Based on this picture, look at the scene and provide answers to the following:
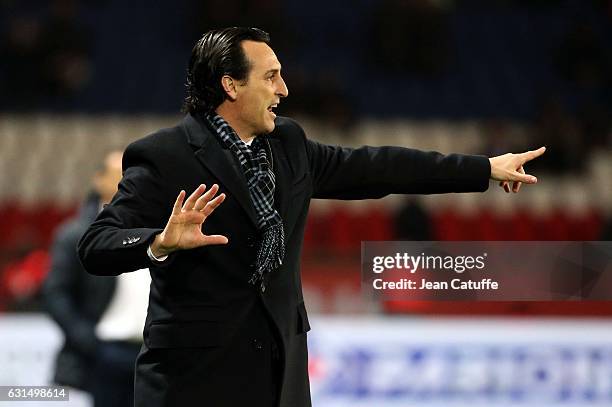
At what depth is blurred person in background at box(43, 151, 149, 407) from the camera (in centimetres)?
465

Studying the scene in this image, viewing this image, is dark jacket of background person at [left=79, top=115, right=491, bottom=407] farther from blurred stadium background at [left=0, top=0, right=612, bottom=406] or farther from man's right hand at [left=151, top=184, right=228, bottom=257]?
blurred stadium background at [left=0, top=0, right=612, bottom=406]

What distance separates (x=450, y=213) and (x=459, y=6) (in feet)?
14.6

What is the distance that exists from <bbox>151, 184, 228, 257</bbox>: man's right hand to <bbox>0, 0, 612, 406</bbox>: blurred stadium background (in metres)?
3.66

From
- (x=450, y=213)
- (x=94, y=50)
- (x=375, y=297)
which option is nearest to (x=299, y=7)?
(x=94, y=50)

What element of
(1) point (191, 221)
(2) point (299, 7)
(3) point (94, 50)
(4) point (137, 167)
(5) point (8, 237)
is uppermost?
(2) point (299, 7)

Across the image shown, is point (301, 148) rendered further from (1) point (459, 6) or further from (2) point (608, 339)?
(1) point (459, 6)

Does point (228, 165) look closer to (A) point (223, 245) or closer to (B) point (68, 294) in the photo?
(A) point (223, 245)

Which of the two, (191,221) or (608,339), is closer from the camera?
(191,221)

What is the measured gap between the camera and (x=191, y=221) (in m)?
2.69

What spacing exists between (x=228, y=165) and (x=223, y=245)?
215 mm

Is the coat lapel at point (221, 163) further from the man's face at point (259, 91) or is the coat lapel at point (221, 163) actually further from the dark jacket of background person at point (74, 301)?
the dark jacket of background person at point (74, 301)

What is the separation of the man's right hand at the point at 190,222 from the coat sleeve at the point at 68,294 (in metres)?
2.30

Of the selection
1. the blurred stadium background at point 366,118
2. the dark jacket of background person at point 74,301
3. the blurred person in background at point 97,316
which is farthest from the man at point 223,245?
the blurred stadium background at point 366,118

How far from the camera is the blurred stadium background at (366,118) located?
259 inches
